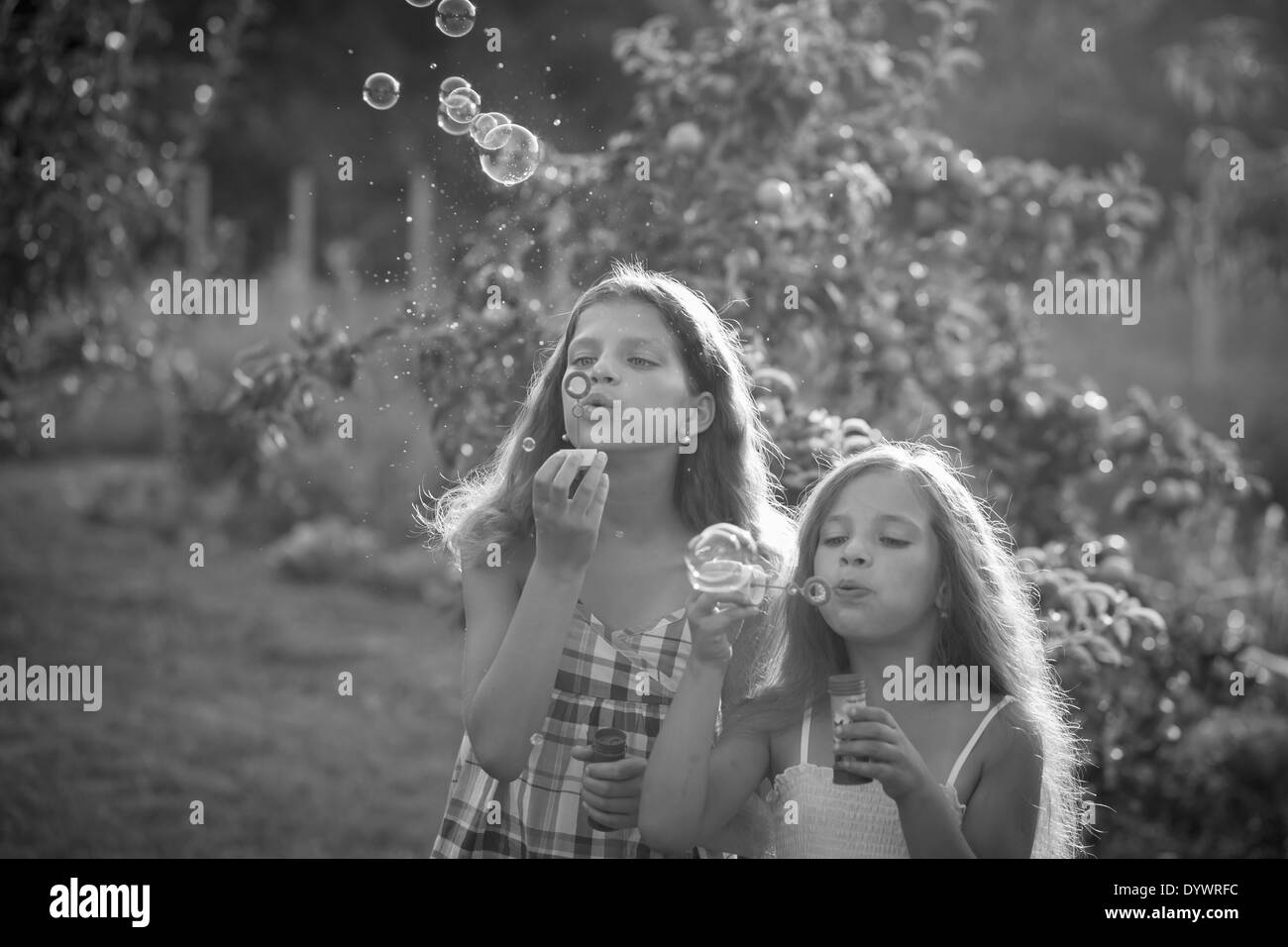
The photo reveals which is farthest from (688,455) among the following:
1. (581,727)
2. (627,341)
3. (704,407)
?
(581,727)

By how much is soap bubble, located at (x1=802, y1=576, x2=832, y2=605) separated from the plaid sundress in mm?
298

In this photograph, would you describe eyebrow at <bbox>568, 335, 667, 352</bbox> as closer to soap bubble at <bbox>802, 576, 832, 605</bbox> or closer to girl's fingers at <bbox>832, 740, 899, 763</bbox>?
soap bubble at <bbox>802, 576, 832, 605</bbox>

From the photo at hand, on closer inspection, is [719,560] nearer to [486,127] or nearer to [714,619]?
[714,619]

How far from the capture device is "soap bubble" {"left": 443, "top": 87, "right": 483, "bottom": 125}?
329cm

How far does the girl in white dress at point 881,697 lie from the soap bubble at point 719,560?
0.05 m

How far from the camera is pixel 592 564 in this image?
2.63 meters

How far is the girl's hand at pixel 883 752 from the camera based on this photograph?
2.14 meters

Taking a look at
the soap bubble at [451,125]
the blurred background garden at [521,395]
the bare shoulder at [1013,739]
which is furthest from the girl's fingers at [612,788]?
the soap bubble at [451,125]

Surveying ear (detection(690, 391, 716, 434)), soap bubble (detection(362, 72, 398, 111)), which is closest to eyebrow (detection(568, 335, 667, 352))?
ear (detection(690, 391, 716, 434))

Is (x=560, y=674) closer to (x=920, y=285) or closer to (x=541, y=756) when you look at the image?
(x=541, y=756)

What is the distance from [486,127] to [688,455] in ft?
3.36

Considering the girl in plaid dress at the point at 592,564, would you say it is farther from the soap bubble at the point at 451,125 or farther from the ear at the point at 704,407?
the soap bubble at the point at 451,125

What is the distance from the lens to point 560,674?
255 centimetres

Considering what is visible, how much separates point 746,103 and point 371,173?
14.4 metres
